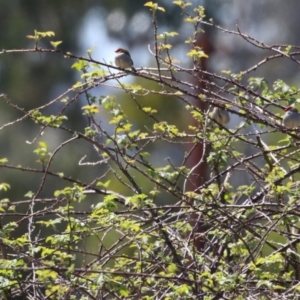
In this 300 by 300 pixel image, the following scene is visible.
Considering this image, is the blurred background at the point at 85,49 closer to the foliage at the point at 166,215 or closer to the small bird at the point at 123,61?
the small bird at the point at 123,61

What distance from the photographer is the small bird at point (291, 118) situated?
3623 millimetres

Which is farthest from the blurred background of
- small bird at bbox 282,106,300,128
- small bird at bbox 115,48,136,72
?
small bird at bbox 282,106,300,128

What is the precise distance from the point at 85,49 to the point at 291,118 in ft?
15.3

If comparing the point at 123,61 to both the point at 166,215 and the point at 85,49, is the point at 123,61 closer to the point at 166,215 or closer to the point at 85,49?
the point at 166,215

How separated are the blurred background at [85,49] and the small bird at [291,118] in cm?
242

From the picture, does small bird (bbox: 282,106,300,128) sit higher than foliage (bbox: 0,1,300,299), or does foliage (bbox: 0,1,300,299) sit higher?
small bird (bbox: 282,106,300,128)

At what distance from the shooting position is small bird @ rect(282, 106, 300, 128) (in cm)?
362

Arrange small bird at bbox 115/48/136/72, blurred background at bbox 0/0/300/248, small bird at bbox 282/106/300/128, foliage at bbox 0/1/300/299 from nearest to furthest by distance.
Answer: foliage at bbox 0/1/300/299 → small bird at bbox 282/106/300/128 → small bird at bbox 115/48/136/72 → blurred background at bbox 0/0/300/248

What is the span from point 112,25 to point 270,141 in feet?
9.92

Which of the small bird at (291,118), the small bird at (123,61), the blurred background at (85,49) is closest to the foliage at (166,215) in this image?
the small bird at (291,118)

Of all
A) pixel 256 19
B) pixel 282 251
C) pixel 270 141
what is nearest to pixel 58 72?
pixel 256 19

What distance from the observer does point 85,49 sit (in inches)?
315

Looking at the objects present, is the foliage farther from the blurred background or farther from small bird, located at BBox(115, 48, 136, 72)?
the blurred background

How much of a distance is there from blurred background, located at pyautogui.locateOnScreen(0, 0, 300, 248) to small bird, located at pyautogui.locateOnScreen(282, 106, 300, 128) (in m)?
2.42
